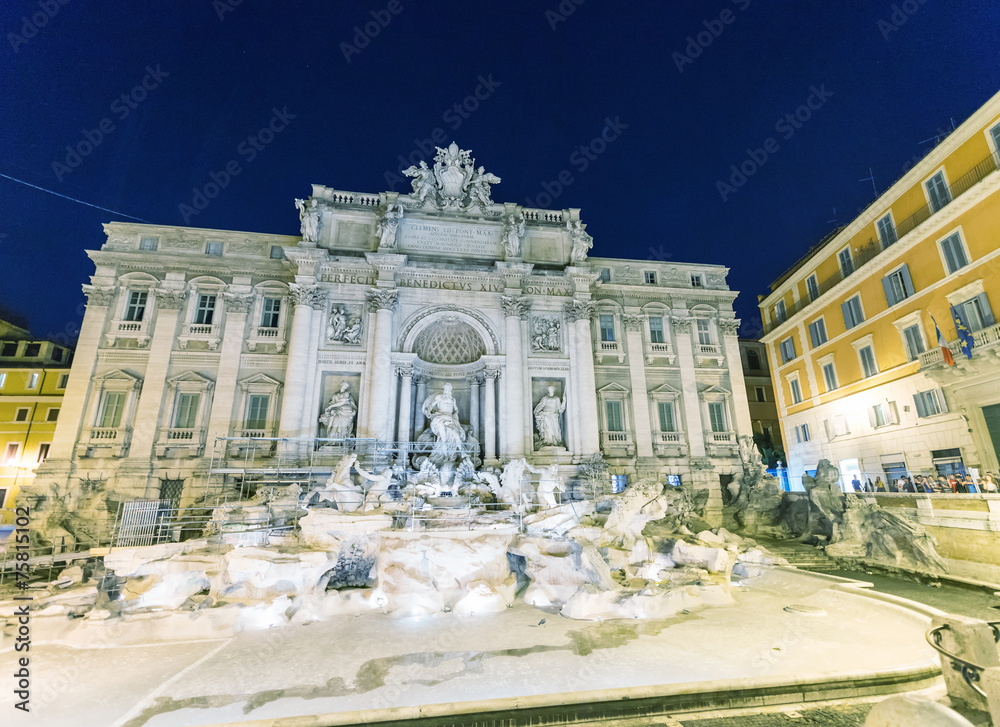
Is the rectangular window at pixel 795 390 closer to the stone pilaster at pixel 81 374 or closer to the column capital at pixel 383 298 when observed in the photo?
the column capital at pixel 383 298

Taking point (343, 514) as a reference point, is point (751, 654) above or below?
below

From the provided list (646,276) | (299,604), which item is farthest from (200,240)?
(646,276)

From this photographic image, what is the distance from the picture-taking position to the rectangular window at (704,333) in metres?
24.2

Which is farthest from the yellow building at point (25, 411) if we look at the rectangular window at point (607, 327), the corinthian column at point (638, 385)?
the corinthian column at point (638, 385)

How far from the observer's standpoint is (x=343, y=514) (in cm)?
1173

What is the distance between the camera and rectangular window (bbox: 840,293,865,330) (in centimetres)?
2247

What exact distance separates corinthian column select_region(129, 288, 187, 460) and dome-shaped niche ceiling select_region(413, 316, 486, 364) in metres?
10.5

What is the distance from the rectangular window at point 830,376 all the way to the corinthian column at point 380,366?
22.6 m

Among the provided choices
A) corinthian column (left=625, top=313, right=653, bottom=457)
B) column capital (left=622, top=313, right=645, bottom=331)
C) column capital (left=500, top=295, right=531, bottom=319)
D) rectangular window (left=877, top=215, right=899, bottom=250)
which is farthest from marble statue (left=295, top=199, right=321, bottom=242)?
rectangular window (left=877, top=215, right=899, bottom=250)

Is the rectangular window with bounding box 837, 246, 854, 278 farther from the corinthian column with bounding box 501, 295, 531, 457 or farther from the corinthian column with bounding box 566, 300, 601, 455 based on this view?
the corinthian column with bounding box 501, 295, 531, 457

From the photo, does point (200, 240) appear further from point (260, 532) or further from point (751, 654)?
point (751, 654)

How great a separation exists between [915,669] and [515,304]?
17.0 metres

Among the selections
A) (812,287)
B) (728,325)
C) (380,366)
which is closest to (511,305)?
(380,366)

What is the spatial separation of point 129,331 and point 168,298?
206cm
